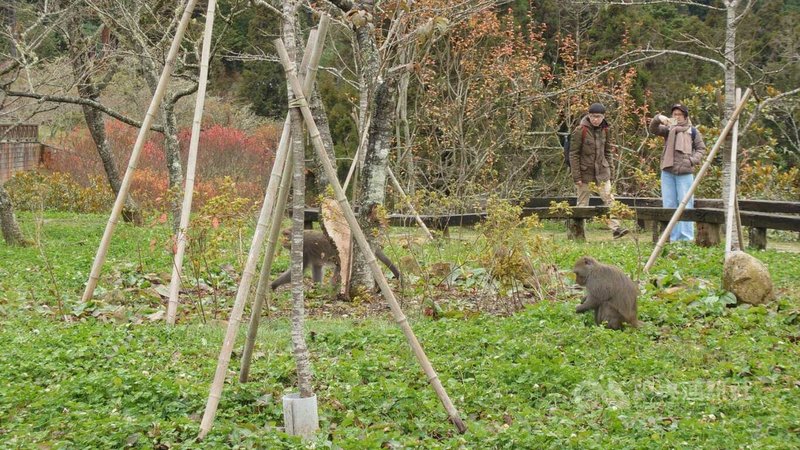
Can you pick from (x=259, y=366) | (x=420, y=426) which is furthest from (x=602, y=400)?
(x=259, y=366)

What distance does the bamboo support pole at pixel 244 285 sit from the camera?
215 inches

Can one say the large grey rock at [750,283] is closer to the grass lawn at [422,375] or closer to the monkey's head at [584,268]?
the grass lawn at [422,375]

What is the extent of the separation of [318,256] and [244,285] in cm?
496

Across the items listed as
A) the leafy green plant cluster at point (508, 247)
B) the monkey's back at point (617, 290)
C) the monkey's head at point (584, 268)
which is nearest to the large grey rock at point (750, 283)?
the monkey's back at point (617, 290)

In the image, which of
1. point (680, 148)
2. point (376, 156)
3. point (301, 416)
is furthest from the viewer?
point (680, 148)

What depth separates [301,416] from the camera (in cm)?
555

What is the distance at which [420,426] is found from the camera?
Answer: 5.73 m

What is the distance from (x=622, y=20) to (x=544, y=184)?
4878 mm

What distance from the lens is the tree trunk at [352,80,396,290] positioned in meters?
9.81

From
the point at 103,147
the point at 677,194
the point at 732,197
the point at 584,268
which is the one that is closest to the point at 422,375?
the point at 584,268

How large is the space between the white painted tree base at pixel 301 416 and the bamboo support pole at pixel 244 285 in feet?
1.33

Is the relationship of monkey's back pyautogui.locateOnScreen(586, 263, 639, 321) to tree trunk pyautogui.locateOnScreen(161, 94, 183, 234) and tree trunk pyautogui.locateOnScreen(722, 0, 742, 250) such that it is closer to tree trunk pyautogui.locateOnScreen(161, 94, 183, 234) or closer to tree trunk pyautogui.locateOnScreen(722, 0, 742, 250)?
tree trunk pyautogui.locateOnScreen(722, 0, 742, 250)

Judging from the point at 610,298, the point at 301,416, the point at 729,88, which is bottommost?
the point at 301,416

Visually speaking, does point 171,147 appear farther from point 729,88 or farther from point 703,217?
point 703,217
